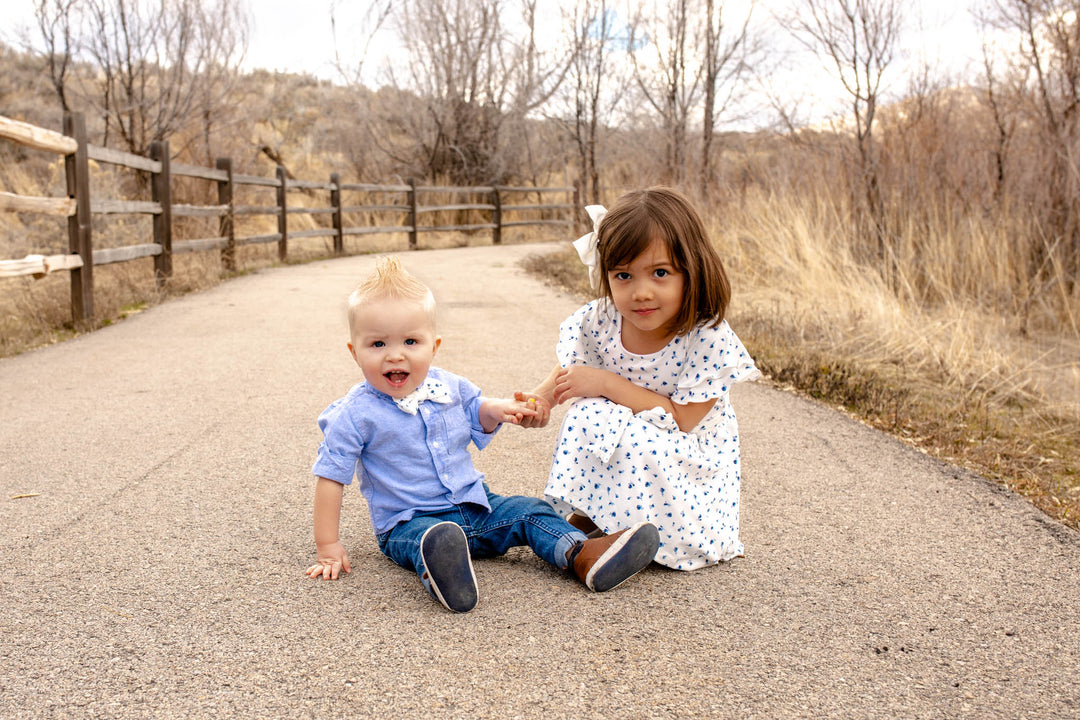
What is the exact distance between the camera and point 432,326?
2.52 m

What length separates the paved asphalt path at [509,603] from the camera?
6.28 ft

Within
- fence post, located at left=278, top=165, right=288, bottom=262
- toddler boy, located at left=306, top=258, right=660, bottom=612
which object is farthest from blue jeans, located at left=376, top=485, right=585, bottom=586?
fence post, located at left=278, top=165, right=288, bottom=262

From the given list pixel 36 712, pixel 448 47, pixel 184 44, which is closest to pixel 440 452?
pixel 36 712

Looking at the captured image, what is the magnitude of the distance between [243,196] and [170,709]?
13.5m

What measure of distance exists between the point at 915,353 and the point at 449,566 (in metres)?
4.29

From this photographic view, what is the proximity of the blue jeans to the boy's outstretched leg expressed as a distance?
10 cm

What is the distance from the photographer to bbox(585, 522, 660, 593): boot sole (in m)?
2.38

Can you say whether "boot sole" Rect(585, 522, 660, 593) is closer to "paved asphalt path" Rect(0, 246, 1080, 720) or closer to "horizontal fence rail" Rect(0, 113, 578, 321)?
"paved asphalt path" Rect(0, 246, 1080, 720)

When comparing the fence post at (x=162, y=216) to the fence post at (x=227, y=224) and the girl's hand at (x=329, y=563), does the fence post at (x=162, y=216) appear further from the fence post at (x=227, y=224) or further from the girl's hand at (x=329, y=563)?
the girl's hand at (x=329, y=563)

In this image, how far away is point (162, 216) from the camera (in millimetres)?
9289

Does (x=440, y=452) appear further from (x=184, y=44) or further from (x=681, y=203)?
(x=184, y=44)

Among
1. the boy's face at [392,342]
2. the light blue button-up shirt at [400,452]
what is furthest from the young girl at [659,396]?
the boy's face at [392,342]

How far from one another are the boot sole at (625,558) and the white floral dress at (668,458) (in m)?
0.18

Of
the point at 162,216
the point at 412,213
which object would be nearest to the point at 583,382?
the point at 162,216
